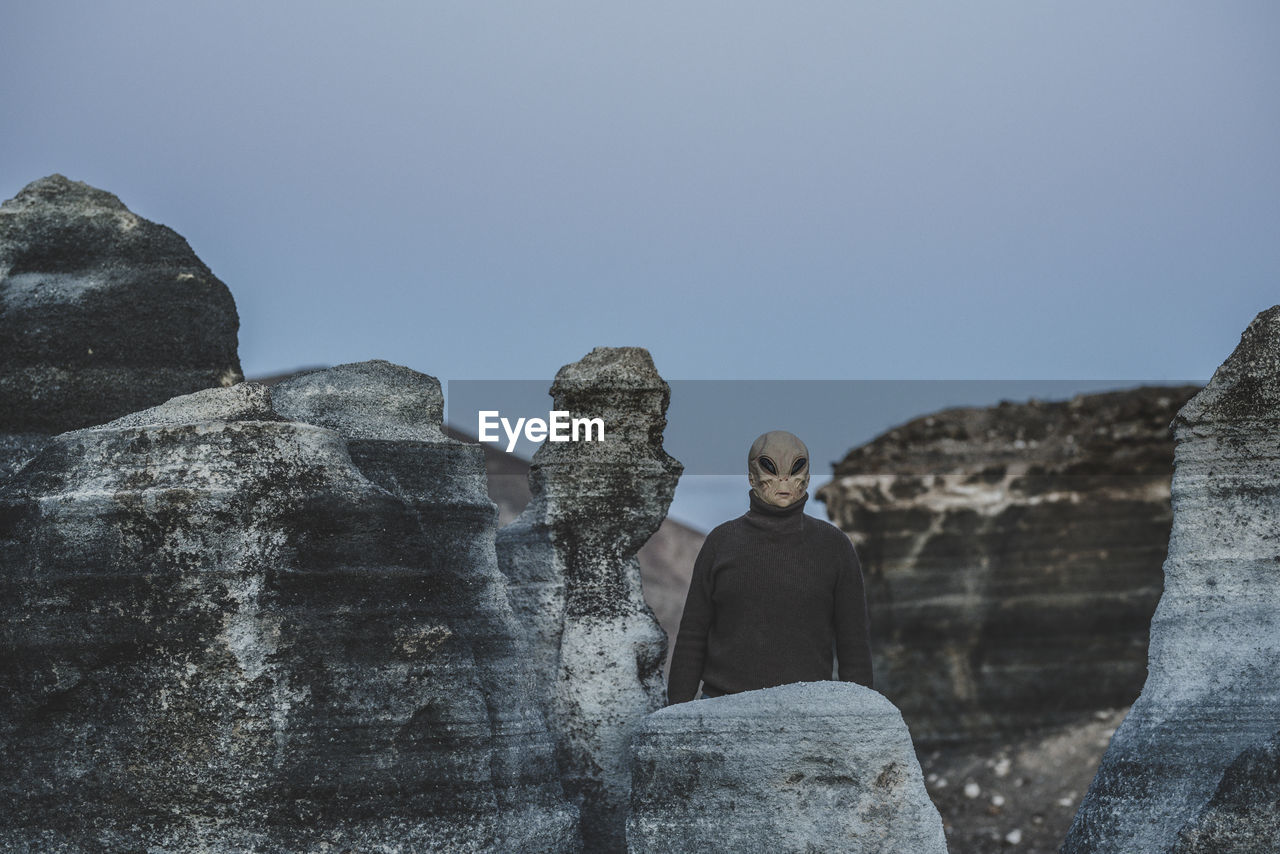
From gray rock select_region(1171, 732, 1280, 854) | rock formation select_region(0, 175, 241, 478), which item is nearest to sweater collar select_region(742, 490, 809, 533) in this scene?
gray rock select_region(1171, 732, 1280, 854)

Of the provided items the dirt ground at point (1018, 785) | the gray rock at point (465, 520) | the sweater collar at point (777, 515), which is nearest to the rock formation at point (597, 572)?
the gray rock at point (465, 520)

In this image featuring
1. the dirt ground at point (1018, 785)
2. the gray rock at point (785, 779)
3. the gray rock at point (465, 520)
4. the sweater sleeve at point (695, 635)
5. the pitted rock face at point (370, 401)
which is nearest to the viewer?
the gray rock at point (785, 779)

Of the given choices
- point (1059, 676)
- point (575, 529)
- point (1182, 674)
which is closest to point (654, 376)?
point (575, 529)

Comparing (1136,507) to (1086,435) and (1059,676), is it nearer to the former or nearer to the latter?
(1086,435)

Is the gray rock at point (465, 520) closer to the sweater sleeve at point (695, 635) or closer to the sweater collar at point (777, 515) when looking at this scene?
the sweater sleeve at point (695, 635)

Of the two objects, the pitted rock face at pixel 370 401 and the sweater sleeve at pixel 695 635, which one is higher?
the pitted rock face at pixel 370 401

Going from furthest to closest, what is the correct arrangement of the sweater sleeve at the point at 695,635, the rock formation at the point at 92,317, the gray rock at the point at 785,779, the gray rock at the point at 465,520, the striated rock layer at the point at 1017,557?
the striated rock layer at the point at 1017,557 < the rock formation at the point at 92,317 < the sweater sleeve at the point at 695,635 < the gray rock at the point at 465,520 < the gray rock at the point at 785,779

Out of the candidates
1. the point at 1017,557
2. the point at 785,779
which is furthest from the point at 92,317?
the point at 1017,557

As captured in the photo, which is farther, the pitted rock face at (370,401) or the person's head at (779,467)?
the pitted rock face at (370,401)

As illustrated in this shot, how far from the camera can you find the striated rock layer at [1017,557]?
15289 millimetres

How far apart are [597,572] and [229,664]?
5.95 feet

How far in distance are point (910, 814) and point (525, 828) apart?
134cm

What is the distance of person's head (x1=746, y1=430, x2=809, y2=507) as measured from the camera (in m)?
5.25

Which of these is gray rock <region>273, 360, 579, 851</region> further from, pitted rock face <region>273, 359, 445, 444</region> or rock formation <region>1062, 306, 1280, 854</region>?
rock formation <region>1062, 306, 1280, 854</region>
